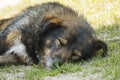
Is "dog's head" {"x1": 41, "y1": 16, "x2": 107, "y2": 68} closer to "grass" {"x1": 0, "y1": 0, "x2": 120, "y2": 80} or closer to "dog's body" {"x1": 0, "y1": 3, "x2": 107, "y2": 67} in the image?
"dog's body" {"x1": 0, "y1": 3, "x2": 107, "y2": 67}

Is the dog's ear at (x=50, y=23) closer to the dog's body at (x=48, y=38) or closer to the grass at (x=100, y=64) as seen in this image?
the dog's body at (x=48, y=38)

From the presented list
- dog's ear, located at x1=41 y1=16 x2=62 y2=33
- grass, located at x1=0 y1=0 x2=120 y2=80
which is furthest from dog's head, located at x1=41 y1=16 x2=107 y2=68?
grass, located at x1=0 y1=0 x2=120 y2=80

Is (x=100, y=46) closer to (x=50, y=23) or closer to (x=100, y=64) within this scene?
(x=100, y=64)

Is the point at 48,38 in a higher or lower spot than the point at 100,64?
higher

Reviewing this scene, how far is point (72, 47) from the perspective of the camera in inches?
289

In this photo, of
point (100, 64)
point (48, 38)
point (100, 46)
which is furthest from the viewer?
point (100, 46)

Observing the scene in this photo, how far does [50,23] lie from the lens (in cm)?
761

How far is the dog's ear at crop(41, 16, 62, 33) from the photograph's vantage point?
7602 mm

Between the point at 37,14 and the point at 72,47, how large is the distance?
1.34m

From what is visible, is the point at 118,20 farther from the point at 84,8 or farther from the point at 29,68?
the point at 29,68

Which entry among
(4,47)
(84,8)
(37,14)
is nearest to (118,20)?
(84,8)

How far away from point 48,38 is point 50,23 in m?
0.27

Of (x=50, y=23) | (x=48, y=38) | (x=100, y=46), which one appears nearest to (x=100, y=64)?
(x=100, y=46)

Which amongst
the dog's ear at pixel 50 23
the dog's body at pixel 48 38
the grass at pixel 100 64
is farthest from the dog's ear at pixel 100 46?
the dog's ear at pixel 50 23
